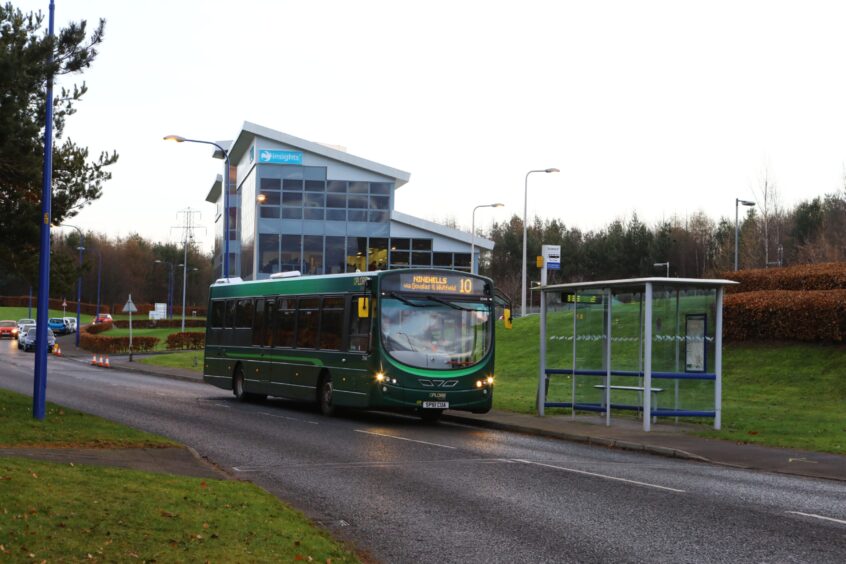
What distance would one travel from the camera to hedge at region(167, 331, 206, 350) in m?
65.9

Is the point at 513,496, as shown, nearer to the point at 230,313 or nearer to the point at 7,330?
the point at 230,313

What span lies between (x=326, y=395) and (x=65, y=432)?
27.8 ft

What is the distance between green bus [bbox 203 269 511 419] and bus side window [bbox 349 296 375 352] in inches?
0.8

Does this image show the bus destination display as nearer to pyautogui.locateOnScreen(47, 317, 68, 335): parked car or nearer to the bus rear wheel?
the bus rear wheel

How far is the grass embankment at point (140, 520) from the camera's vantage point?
7320 mm

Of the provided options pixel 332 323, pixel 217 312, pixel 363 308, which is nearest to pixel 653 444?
pixel 363 308

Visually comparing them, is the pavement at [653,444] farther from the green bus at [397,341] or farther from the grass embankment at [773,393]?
the green bus at [397,341]

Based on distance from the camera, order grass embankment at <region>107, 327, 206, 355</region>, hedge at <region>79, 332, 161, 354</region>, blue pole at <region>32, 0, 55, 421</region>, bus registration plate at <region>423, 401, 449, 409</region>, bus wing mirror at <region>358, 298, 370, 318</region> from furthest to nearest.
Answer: grass embankment at <region>107, 327, 206, 355</region>
hedge at <region>79, 332, 161, 354</region>
bus wing mirror at <region>358, 298, 370, 318</region>
bus registration plate at <region>423, 401, 449, 409</region>
blue pole at <region>32, 0, 55, 421</region>

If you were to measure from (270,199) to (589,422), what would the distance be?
44.9m

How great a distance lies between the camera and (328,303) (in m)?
23.4

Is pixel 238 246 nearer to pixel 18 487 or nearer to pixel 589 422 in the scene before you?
pixel 589 422

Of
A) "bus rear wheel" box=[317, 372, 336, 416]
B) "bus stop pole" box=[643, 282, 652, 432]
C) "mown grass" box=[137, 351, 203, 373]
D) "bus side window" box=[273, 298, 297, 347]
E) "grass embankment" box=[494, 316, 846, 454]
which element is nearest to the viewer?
"grass embankment" box=[494, 316, 846, 454]

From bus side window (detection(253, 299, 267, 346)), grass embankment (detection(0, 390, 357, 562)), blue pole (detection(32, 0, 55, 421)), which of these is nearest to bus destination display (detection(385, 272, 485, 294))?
bus side window (detection(253, 299, 267, 346))

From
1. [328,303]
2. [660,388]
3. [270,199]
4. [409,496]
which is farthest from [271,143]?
[409,496]
